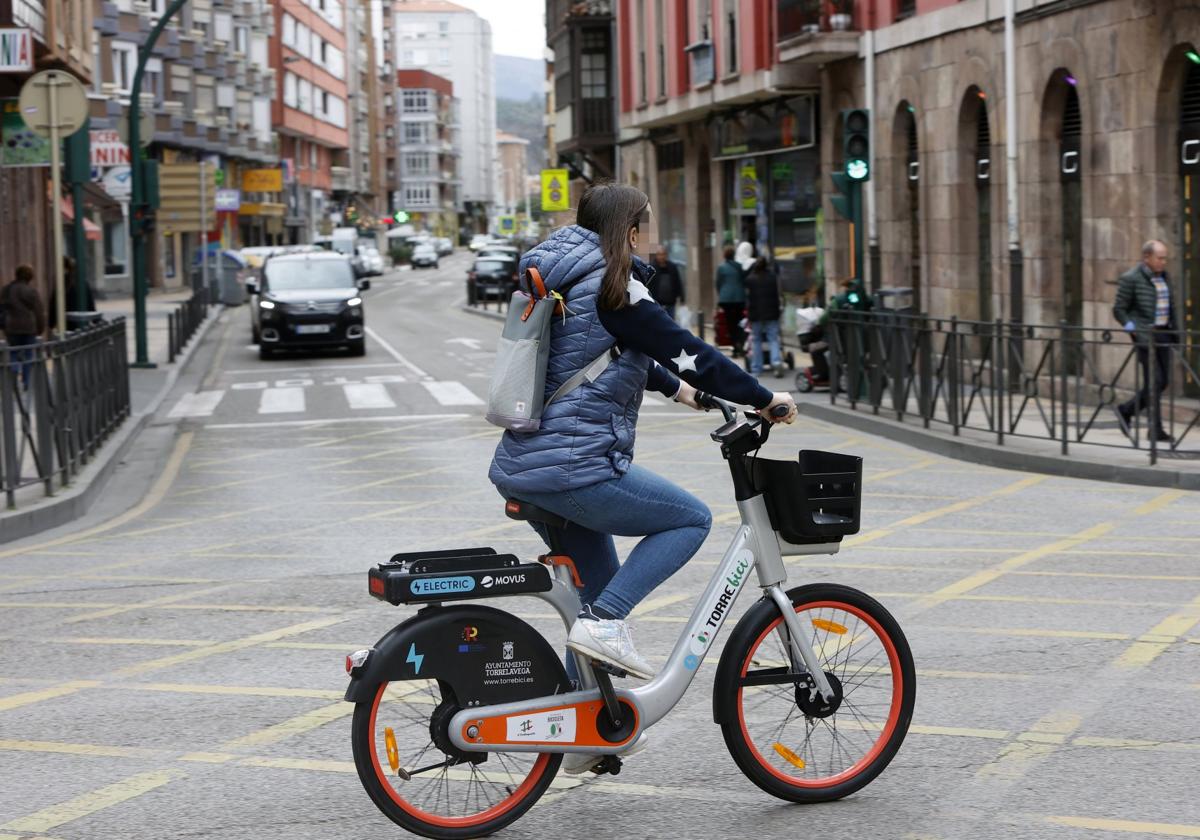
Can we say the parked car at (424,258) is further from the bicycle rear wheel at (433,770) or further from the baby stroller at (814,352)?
the bicycle rear wheel at (433,770)

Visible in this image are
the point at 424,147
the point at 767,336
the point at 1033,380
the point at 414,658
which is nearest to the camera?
the point at 414,658

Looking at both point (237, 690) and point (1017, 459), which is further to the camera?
point (1017, 459)

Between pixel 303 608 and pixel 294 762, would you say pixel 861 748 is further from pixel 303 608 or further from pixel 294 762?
pixel 303 608

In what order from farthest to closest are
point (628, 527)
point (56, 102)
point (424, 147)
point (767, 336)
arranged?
1. point (424, 147)
2. point (767, 336)
3. point (56, 102)
4. point (628, 527)

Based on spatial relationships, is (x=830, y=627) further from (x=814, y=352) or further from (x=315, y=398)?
(x=315, y=398)

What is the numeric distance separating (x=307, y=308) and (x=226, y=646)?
24.0 meters

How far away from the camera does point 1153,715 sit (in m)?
6.16

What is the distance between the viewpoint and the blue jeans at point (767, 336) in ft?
76.0

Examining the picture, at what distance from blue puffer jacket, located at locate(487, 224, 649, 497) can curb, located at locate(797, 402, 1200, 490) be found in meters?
8.79

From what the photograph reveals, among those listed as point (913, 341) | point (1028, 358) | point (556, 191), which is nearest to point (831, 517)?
point (1028, 358)

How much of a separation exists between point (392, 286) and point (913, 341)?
61.4 metres

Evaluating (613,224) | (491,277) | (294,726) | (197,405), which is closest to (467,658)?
(613,224)

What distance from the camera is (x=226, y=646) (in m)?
7.70

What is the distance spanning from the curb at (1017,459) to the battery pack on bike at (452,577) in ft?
29.5
